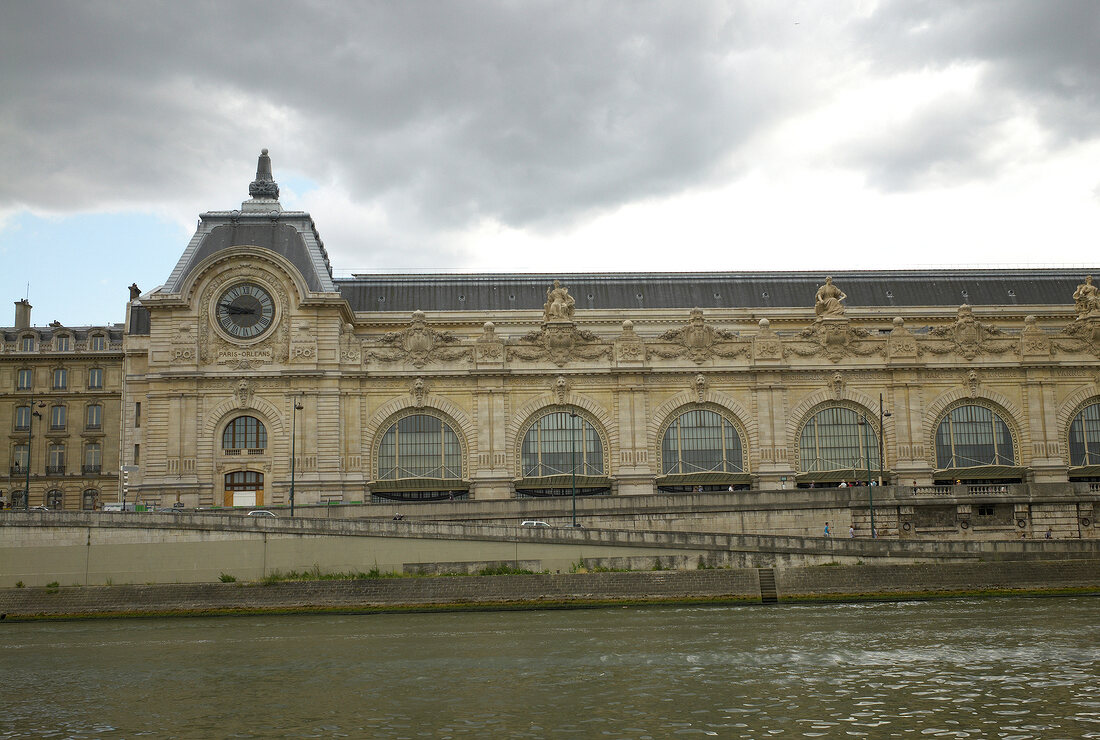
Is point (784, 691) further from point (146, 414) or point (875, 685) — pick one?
point (146, 414)

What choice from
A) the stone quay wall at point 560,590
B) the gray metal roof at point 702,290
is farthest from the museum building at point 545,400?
the stone quay wall at point 560,590

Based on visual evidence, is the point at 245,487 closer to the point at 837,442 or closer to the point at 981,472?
the point at 837,442

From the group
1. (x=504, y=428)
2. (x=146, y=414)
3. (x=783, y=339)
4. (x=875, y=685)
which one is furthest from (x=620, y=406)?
(x=875, y=685)

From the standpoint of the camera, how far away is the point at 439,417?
63.8 metres

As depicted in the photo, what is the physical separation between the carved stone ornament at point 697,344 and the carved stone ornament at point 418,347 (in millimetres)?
11376

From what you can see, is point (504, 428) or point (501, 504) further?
point (504, 428)

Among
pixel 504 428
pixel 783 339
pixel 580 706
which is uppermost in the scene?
pixel 783 339

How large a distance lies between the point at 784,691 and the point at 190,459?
42.0m

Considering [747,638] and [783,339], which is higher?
[783,339]

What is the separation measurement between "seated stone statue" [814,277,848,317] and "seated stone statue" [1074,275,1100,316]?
1452 centimetres

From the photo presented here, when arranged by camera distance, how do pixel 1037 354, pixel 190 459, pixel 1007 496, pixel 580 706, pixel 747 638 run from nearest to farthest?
1. pixel 580 706
2. pixel 747 638
3. pixel 1007 496
4. pixel 190 459
5. pixel 1037 354

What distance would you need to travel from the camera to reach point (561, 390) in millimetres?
63812

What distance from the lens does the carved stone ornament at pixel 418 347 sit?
2507 inches

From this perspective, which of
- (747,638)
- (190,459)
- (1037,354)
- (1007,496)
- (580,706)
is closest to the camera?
(580,706)
